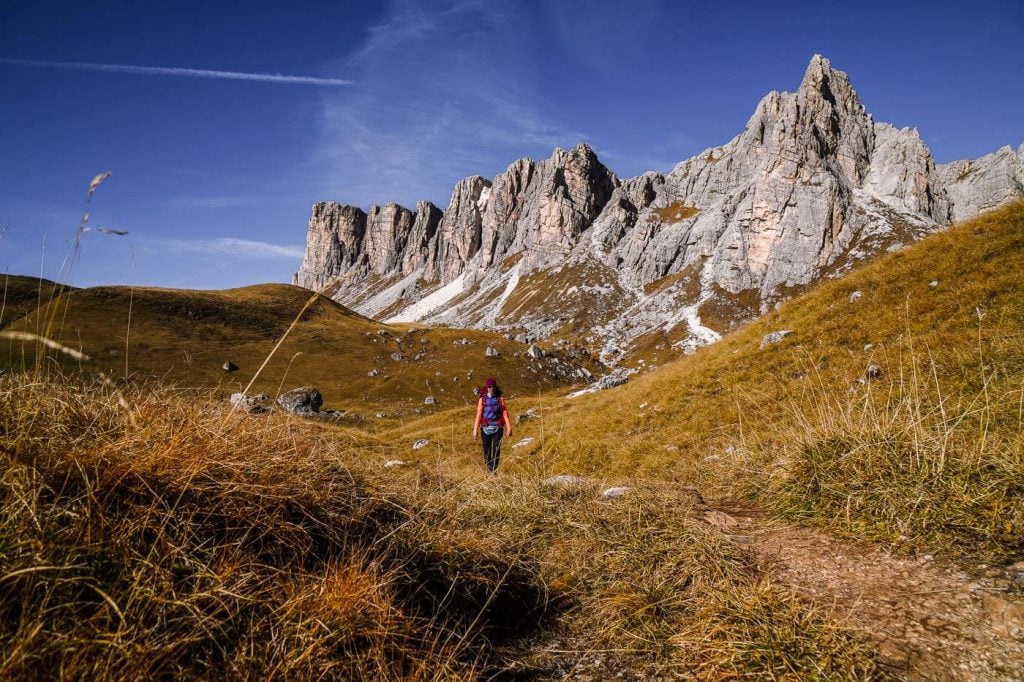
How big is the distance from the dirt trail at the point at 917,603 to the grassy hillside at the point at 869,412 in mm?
350

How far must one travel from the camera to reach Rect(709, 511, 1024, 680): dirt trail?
284 cm

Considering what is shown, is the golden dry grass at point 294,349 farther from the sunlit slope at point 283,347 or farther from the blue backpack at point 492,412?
the blue backpack at point 492,412

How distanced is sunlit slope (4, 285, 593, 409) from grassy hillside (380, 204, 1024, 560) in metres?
42.9

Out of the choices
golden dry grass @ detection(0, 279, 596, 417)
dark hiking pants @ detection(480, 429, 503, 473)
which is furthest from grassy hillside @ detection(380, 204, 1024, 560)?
golden dry grass @ detection(0, 279, 596, 417)

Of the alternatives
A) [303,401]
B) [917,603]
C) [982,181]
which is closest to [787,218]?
[982,181]

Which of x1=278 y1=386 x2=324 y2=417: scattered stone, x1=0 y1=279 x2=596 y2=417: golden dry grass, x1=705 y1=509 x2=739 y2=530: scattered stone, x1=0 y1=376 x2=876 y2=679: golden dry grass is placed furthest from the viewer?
x1=0 y1=279 x2=596 y2=417: golden dry grass

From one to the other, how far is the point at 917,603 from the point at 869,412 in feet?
10.5

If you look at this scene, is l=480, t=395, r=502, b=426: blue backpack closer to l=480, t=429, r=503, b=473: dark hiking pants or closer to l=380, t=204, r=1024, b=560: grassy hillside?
l=480, t=429, r=503, b=473: dark hiking pants

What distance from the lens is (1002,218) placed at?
535 inches

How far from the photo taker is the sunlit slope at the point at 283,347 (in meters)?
62.6

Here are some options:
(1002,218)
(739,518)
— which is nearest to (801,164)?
(1002,218)

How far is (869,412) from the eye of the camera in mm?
5961

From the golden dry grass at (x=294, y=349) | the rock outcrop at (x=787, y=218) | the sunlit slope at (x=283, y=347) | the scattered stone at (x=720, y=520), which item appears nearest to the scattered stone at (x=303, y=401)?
the golden dry grass at (x=294, y=349)

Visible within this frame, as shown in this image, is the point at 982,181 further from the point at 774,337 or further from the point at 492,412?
the point at 492,412
